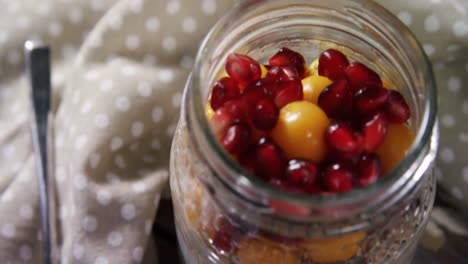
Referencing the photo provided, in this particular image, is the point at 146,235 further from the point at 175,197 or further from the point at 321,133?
the point at 321,133

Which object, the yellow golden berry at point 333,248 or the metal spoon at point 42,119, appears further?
the metal spoon at point 42,119

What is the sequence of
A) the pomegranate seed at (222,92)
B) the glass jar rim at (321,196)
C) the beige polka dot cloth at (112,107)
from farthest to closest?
the beige polka dot cloth at (112,107) → the pomegranate seed at (222,92) → the glass jar rim at (321,196)

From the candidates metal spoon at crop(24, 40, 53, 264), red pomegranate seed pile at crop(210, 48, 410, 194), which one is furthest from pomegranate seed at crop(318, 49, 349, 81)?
metal spoon at crop(24, 40, 53, 264)

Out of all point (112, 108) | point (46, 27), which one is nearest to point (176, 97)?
point (112, 108)

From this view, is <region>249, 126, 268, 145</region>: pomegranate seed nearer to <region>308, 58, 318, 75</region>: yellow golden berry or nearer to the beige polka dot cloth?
<region>308, 58, 318, 75</region>: yellow golden berry

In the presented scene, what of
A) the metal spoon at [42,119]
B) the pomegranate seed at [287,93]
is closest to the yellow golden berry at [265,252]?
the pomegranate seed at [287,93]

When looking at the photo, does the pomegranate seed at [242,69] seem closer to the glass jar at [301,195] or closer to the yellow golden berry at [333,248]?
the glass jar at [301,195]

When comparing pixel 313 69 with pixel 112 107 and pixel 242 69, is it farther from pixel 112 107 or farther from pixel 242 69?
pixel 112 107
